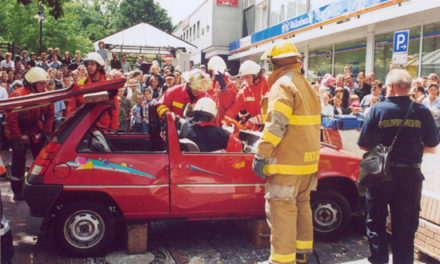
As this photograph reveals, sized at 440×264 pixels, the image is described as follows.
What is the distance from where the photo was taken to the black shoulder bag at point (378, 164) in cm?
367

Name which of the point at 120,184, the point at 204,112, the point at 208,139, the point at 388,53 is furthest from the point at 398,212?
the point at 388,53

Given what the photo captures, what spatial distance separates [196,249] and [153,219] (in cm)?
63

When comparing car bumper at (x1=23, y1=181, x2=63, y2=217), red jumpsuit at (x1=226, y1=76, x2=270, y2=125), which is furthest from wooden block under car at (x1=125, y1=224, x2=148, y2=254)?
red jumpsuit at (x1=226, y1=76, x2=270, y2=125)

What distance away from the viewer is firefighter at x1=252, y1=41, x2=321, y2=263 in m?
3.63

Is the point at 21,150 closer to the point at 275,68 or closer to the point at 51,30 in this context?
the point at 275,68

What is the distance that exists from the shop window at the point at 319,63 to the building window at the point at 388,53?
370 centimetres

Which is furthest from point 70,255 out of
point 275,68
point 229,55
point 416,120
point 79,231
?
point 229,55

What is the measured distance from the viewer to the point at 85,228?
425cm

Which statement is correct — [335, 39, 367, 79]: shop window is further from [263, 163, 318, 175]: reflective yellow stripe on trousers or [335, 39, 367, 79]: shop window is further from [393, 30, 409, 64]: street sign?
[263, 163, 318, 175]: reflective yellow stripe on trousers

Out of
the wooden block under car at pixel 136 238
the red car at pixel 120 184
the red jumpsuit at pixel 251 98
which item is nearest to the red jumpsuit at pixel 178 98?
the red car at pixel 120 184

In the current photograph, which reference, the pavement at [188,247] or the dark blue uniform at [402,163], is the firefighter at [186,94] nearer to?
the pavement at [188,247]

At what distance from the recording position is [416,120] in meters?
3.68

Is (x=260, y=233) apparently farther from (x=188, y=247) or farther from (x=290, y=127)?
(x=290, y=127)

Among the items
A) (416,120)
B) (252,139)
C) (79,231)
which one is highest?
(416,120)
